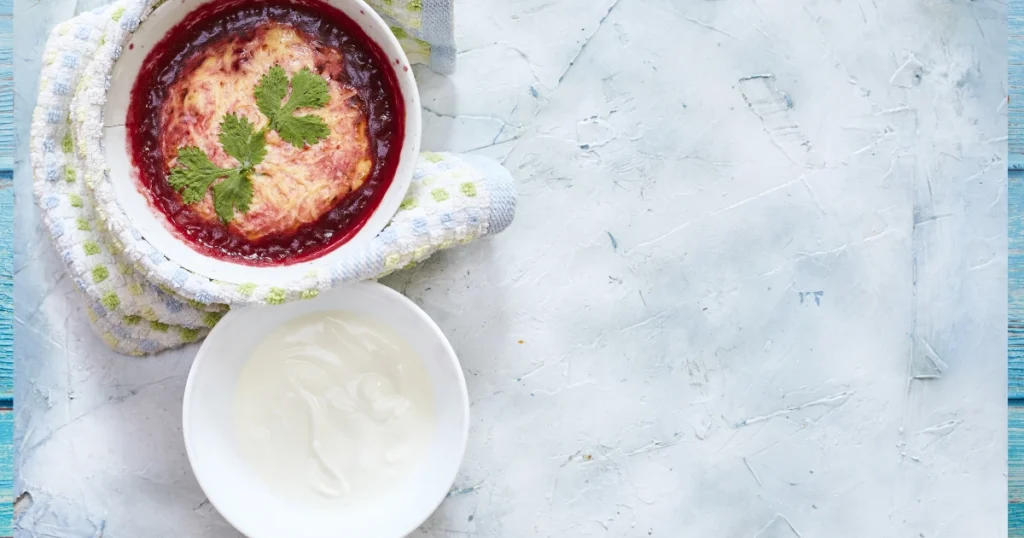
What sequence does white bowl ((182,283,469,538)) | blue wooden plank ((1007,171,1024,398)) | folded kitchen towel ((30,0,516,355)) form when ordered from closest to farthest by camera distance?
folded kitchen towel ((30,0,516,355)) < white bowl ((182,283,469,538)) < blue wooden plank ((1007,171,1024,398))

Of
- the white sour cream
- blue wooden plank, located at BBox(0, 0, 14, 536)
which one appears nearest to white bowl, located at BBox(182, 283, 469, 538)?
the white sour cream

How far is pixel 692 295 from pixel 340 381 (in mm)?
520

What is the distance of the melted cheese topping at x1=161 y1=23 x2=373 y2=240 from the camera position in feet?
3.38

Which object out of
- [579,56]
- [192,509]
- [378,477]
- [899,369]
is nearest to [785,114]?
[579,56]

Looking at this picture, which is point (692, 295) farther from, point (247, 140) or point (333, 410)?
point (247, 140)

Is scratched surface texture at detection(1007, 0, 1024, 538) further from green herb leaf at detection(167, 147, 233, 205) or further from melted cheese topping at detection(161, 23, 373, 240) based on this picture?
green herb leaf at detection(167, 147, 233, 205)

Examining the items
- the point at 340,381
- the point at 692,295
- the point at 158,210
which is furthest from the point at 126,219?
the point at 692,295

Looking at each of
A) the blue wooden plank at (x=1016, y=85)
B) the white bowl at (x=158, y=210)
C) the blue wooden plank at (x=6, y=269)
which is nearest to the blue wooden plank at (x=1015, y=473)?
the blue wooden plank at (x=1016, y=85)

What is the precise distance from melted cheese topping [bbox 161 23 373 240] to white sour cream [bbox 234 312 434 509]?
0.17 metres

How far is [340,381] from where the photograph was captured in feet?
3.77

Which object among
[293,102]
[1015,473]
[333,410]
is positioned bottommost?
[1015,473]

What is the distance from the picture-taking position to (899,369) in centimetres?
129

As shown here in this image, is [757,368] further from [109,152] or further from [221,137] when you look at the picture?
[109,152]

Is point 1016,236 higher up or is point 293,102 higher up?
point 293,102
